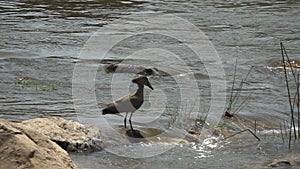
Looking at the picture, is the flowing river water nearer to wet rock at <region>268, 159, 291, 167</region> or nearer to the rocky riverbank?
wet rock at <region>268, 159, 291, 167</region>

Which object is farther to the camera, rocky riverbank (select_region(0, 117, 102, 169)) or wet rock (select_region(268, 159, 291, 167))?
wet rock (select_region(268, 159, 291, 167))

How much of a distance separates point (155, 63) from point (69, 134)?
4636 millimetres

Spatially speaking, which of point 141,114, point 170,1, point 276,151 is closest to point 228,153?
point 276,151

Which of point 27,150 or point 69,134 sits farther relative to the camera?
point 69,134

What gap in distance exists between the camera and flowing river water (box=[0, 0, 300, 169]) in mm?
6891

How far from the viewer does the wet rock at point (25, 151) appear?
4.74 metres

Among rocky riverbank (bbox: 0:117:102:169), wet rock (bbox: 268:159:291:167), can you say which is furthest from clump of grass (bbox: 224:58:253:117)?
rocky riverbank (bbox: 0:117:102:169)

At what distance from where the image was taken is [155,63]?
11.1 metres

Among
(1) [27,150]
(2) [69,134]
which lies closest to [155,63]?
(2) [69,134]

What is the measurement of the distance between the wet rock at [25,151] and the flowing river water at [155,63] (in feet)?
3.83

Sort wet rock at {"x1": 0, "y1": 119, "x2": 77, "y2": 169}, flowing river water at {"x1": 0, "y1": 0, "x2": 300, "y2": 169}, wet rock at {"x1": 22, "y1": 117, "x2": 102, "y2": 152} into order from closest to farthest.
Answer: wet rock at {"x1": 0, "y1": 119, "x2": 77, "y2": 169} → wet rock at {"x1": 22, "y1": 117, "x2": 102, "y2": 152} → flowing river water at {"x1": 0, "y1": 0, "x2": 300, "y2": 169}

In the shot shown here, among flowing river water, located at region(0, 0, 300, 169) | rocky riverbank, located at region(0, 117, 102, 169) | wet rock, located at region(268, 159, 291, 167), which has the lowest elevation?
flowing river water, located at region(0, 0, 300, 169)

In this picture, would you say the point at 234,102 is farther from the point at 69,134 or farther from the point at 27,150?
the point at 27,150

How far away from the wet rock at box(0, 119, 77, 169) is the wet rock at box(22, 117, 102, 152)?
4.55ft
